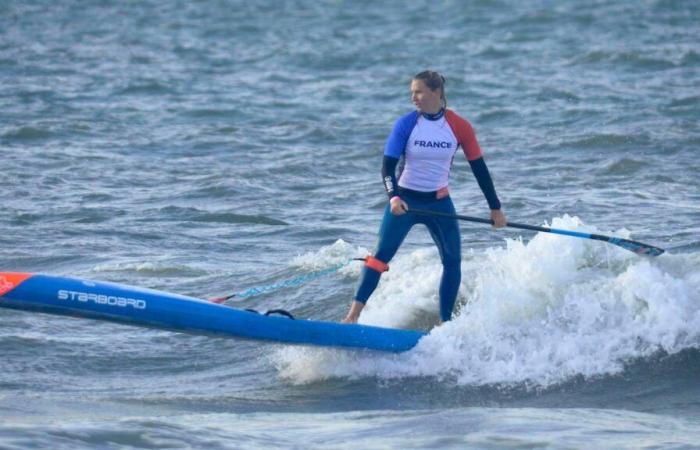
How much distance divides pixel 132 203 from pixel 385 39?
16994 millimetres

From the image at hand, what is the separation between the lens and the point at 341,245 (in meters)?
11.0

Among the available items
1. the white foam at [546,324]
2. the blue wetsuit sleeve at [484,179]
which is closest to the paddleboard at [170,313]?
the white foam at [546,324]

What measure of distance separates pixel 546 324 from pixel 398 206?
1334 mm

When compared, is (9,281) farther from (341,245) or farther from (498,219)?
(341,245)

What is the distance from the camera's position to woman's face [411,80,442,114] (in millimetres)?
7766

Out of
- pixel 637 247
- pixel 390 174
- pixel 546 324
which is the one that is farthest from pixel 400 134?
pixel 637 247

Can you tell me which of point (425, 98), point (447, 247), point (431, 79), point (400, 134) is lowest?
point (447, 247)

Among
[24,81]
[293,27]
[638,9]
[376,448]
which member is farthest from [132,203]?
[638,9]

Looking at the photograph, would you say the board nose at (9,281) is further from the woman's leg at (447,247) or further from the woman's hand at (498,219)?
the woman's hand at (498,219)

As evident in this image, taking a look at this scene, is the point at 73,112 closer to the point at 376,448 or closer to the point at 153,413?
the point at 153,413

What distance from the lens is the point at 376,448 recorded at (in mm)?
6363

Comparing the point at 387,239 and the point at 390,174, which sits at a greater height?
the point at 390,174

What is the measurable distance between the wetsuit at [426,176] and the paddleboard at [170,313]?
0.34 meters

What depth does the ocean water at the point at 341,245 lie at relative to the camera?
725cm
